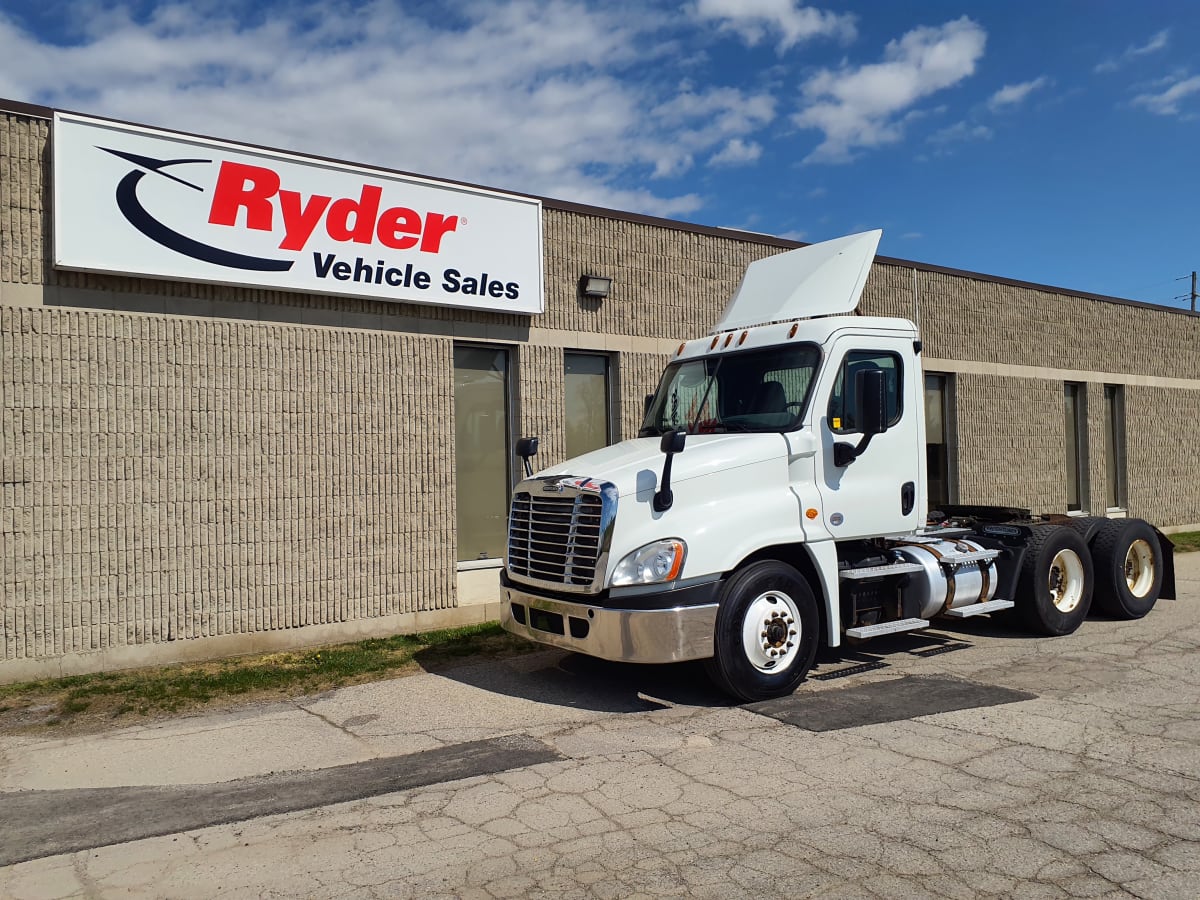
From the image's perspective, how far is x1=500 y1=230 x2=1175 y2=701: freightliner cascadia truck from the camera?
23.3ft

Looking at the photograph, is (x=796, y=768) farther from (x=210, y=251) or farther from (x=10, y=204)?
(x=10, y=204)

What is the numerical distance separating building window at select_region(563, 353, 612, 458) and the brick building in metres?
0.03

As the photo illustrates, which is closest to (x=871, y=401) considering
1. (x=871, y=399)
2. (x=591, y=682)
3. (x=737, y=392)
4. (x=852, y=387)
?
(x=871, y=399)

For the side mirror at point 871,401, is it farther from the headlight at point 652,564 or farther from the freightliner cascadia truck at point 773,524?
the headlight at point 652,564

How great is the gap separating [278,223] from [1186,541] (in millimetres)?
17010

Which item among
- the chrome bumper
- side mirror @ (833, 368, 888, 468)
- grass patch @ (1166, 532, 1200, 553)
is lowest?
grass patch @ (1166, 532, 1200, 553)

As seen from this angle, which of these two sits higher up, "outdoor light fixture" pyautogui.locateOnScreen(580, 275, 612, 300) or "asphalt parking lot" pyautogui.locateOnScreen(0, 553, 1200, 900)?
"outdoor light fixture" pyautogui.locateOnScreen(580, 275, 612, 300)

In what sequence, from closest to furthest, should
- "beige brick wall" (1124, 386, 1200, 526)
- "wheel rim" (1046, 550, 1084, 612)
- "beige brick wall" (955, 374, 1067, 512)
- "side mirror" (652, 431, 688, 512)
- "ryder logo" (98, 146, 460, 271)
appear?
"side mirror" (652, 431, 688, 512) < "ryder logo" (98, 146, 460, 271) < "wheel rim" (1046, 550, 1084, 612) < "beige brick wall" (955, 374, 1067, 512) < "beige brick wall" (1124, 386, 1200, 526)

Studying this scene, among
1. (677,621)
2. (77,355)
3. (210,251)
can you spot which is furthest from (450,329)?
(677,621)

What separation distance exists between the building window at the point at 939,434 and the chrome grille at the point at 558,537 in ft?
31.7

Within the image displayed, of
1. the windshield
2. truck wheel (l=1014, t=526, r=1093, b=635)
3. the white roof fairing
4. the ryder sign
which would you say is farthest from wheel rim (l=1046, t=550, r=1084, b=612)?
the ryder sign

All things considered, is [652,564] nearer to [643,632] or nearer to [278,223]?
[643,632]

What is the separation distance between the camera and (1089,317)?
61.2 feet

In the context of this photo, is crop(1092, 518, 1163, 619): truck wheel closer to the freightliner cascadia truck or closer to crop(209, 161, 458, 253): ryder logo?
the freightliner cascadia truck
